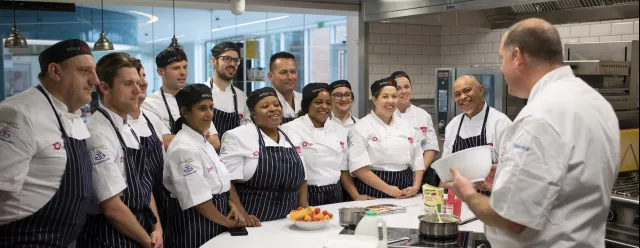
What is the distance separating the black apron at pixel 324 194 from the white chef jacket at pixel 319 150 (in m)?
0.03

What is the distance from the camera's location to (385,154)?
426 cm

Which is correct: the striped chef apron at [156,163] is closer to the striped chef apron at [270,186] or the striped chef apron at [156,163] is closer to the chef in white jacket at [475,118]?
the striped chef apron at [270,186]

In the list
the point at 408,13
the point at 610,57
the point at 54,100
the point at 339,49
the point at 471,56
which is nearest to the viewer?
the point at 54,100

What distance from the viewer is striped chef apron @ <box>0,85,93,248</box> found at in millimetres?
2500

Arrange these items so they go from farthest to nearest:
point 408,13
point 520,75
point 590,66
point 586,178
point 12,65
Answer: point 12,65
point 408,13
point 590,66
point 520,75
point 586,178

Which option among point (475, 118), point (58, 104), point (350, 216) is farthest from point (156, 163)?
point (475, 118)

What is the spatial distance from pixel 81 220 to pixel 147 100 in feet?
5.11

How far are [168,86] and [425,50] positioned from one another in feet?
12.4

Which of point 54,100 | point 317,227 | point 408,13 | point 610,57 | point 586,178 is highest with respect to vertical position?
point 408,13

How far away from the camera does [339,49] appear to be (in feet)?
35.3

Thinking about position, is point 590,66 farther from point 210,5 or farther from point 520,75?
point 210,5

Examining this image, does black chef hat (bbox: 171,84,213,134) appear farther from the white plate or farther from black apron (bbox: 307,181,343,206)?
black apron (bbox: 307,181,343,206)

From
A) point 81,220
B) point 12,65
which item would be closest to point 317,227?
point 81,220

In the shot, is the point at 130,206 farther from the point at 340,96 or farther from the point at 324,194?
the point at 340,96
